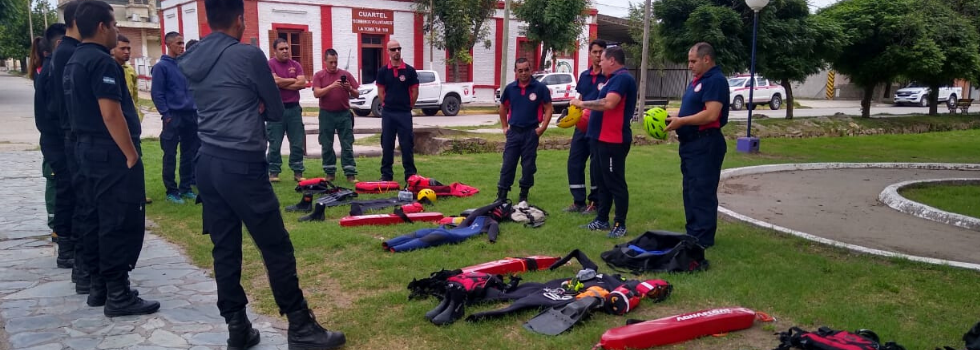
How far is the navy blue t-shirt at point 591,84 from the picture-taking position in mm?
7902

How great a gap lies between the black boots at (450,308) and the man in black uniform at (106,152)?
1954 mm

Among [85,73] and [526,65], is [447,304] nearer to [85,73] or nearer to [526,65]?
[85,73]

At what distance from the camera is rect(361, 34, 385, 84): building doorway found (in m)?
31.7

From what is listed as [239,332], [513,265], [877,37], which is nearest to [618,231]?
[513,265]

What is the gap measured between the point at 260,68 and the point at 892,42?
20.6 metres

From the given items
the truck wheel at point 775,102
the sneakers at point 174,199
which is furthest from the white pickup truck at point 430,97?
the sneakers at point 174,199

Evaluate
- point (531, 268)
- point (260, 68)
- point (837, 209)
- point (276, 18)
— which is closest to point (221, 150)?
point (260, 68)

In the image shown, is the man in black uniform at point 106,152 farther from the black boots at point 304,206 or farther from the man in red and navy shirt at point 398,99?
the man in red and navy shirt at point 398,99

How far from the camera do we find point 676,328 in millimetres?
4230

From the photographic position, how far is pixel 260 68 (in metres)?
3.93

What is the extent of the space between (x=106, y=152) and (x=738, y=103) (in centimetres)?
3020

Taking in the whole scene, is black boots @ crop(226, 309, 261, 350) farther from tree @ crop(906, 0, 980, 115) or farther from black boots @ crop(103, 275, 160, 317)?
tree @ crop(906, 0, 980, 115)

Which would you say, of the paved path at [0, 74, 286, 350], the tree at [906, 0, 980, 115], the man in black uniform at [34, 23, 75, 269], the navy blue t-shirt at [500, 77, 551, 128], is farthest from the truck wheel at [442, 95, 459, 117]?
the man in black uniform at [34, 23, 75, 269]

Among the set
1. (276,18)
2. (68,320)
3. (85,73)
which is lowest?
(68,320)
